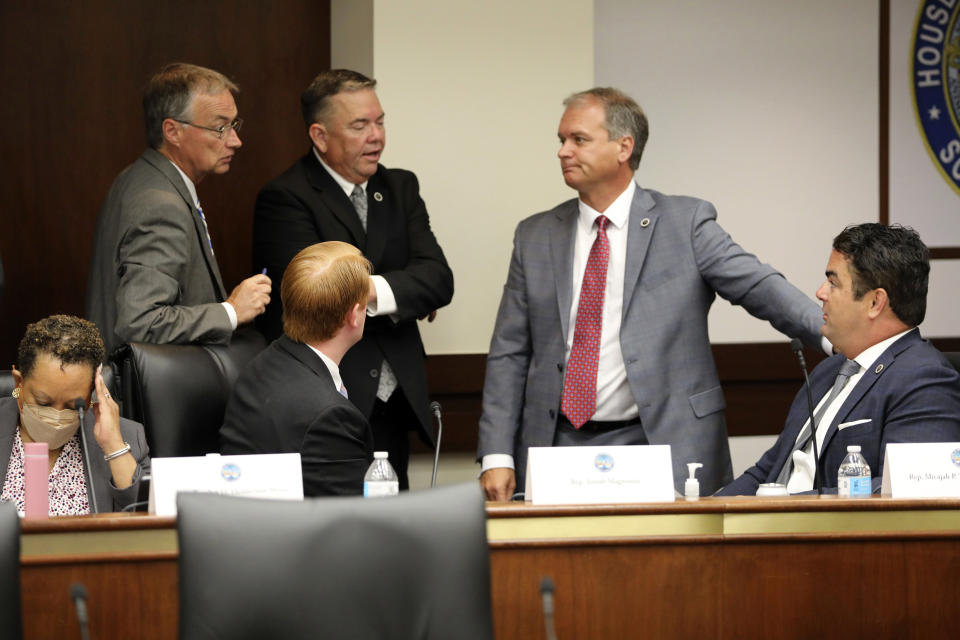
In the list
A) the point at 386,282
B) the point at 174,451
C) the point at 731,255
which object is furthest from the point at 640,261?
the point at 174,451

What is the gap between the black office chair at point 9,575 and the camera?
1927mm

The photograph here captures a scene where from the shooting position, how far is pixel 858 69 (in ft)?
16.6

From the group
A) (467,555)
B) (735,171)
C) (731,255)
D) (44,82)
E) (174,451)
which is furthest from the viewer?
(735,171)

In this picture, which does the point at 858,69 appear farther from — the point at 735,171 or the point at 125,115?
the point at 125,115

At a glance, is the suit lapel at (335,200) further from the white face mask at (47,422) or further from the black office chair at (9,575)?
the black office chair at (9,575)

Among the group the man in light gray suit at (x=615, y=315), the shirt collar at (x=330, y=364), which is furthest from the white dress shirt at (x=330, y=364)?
the man in light gray suit at (x=615, y=315)

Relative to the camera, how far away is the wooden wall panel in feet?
14.8

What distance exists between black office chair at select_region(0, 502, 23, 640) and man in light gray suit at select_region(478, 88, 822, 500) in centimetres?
180

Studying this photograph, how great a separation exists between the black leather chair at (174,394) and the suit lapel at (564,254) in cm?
96

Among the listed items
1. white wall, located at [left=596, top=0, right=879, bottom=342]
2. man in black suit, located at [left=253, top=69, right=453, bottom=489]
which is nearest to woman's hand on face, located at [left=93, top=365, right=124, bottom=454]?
man in black suit, located at [left=253, top=69, right=453, bottom=489]

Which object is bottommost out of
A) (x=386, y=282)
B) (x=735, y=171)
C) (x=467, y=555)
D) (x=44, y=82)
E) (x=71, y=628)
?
(x=71, y=628)

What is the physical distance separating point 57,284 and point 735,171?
263 centimetres

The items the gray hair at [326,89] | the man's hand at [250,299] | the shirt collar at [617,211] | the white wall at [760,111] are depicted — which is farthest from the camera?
the white wall at [760,111]

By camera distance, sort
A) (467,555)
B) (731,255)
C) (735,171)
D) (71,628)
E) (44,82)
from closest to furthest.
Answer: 1. (467,555)
2. (71,628)
3. (731,255)
4. (44,82)
5. (735,171)
